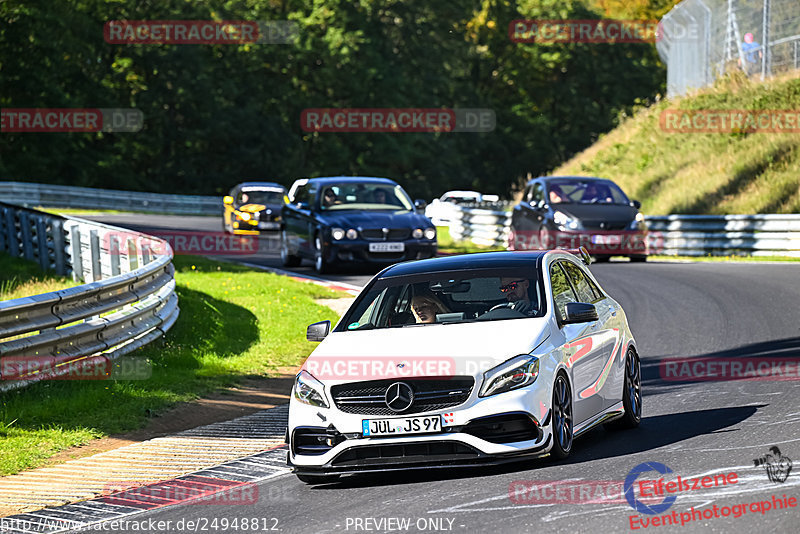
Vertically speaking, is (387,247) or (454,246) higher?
(387,247)

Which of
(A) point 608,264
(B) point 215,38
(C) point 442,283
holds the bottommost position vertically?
(A) point 608,264

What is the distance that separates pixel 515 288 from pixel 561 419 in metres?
1.23

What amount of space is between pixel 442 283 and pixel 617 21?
268ft

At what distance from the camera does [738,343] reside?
1423 cm

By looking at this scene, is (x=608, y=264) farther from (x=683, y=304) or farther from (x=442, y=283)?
(x=442, y=283)

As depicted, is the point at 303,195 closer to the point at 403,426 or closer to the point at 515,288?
the point at 515,288

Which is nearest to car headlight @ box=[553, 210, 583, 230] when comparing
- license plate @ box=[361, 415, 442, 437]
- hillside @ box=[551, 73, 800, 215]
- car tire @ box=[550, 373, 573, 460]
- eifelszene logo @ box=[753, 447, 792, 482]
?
hillside @ box=[551, 73, 800, 215]

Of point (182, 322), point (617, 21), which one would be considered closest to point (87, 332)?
point (182, 322)

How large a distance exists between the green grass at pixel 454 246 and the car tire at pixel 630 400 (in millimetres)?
19385

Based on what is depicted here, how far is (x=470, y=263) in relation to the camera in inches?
362

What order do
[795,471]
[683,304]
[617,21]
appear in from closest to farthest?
[795,471] → [683,304] → [617,21]

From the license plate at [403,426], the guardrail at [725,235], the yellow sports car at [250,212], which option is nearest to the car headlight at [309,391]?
the license plate at [403,426]

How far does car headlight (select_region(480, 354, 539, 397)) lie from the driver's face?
1.09 metres

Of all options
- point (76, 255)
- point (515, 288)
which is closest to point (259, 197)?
point (76, 255)
